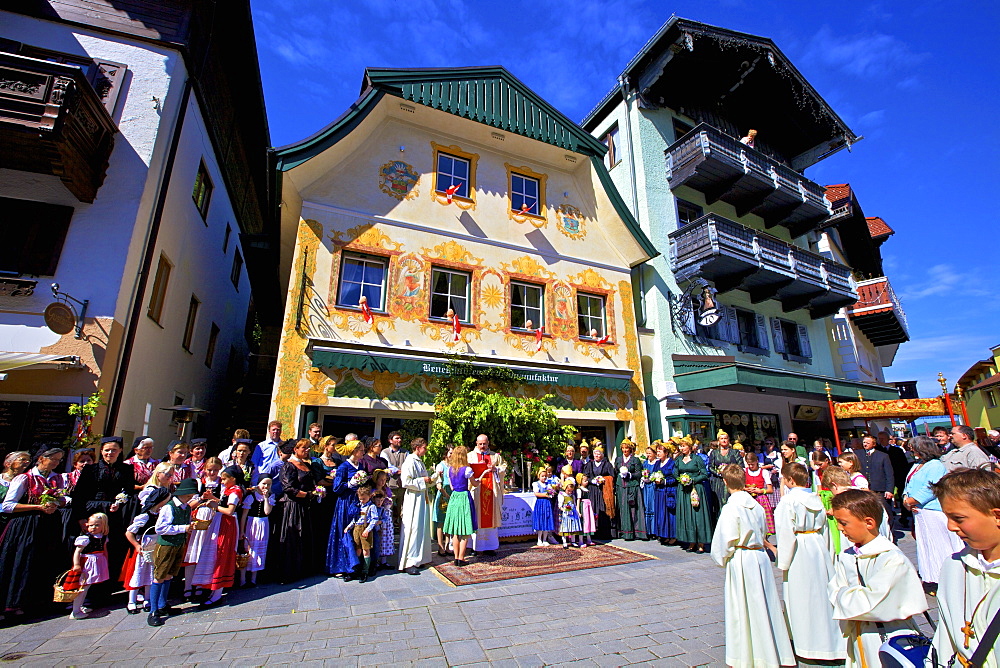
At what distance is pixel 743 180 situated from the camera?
16734mm

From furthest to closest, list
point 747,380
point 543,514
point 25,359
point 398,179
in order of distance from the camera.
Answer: point 747,380
point 398,179
point 543,514
point 25,359

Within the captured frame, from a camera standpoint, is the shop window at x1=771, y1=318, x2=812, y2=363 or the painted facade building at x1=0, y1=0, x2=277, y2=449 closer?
the painted facade building at x1=0, y1=0, x2=277, y2=449

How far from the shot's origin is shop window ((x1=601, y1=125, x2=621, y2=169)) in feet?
56.8

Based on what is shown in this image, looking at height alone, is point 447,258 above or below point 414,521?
above

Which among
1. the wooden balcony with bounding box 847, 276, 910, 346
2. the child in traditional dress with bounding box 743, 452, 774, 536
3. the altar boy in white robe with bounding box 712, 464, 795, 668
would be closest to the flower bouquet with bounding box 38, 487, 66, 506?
the altar boy in white robe with bounding box 712, 464, 795, 668

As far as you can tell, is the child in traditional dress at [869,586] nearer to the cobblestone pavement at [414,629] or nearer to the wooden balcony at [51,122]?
the cobblestone pavement at [414,629]

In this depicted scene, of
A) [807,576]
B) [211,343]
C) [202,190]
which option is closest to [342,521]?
[807,576]

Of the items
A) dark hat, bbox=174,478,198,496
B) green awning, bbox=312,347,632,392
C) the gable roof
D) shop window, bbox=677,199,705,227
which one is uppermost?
the gable roof

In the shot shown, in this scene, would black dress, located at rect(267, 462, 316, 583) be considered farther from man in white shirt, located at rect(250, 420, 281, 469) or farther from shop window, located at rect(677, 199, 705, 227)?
shop window, located at rect(677, 199, 705, 227)

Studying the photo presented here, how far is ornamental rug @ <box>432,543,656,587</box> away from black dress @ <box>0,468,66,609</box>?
436 centimetres

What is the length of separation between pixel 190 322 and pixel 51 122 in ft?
21.0

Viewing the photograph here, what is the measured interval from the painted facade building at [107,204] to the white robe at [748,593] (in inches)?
360

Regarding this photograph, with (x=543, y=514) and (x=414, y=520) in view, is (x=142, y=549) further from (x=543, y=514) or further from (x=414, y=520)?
(x=543, y=514)

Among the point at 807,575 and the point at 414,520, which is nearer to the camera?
the point at 807,575
